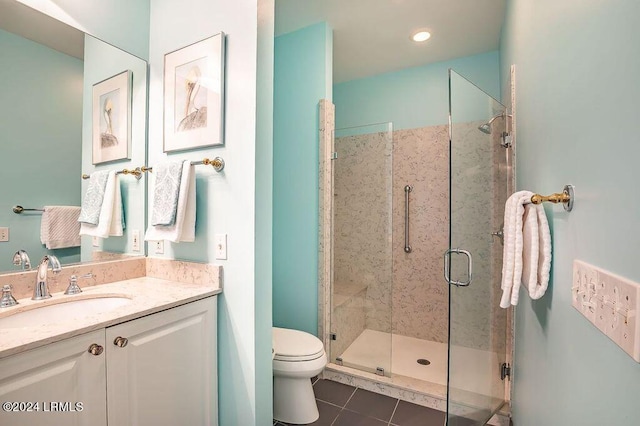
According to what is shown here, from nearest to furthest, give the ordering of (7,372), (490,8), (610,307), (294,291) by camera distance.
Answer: (610,307) → (7,372) → (490,8) → (294,291)

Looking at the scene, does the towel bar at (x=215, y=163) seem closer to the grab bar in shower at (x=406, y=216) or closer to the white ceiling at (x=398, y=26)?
the white ceiling at (x=398, y=26)

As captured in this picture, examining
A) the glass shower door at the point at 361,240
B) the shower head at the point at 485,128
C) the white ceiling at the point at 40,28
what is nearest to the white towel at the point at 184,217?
the white ceiling at the point at 40,28

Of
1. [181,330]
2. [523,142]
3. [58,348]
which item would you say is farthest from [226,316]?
[523,142]

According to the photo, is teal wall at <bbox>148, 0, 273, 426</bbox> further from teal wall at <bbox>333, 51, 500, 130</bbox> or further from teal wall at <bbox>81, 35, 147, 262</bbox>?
teal wall at <bbox>333, 51, 500, 130</bbox>

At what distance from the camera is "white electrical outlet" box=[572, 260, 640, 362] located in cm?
48

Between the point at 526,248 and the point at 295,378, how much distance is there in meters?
1.42

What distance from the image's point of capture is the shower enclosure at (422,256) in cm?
162

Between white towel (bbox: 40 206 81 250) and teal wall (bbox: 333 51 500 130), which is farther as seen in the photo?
teal wall (bbox: 333 51 500 130)

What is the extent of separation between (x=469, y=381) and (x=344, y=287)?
109 cm

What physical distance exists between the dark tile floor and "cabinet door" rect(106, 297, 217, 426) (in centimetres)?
72

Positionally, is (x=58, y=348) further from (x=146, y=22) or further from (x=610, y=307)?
(x=146, y=22)

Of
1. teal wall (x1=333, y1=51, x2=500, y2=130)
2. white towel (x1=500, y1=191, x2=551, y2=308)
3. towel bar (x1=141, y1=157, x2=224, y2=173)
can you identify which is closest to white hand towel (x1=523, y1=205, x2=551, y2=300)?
white towel (x1=500, y1=191, x2=551, y2=308)

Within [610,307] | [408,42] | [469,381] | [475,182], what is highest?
[408,42]

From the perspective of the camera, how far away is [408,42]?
8.20 feet
